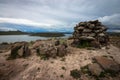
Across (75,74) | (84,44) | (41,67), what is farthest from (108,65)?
(84,44)

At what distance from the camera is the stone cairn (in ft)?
66.5

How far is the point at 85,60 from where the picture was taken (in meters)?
15.0

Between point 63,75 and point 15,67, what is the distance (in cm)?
564

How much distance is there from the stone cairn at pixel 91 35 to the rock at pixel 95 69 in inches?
270

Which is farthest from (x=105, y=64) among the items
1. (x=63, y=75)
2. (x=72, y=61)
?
(x=63, y=75)

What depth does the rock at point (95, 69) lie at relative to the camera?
12659 mm

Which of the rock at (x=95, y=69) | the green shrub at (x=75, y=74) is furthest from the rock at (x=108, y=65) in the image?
the green shrub at (x=75, y=74)

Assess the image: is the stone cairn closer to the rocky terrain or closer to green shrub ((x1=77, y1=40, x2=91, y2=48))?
green shrub ((x1=77, y1=40, x2=91, y2=48))

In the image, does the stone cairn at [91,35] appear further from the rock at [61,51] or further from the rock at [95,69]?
the rock at [95,69]

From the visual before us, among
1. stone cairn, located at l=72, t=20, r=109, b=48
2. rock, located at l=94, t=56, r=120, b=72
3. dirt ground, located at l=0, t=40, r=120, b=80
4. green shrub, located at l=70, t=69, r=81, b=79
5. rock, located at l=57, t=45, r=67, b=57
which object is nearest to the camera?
green shrub, located at l=70, t=69, r=81, b=79

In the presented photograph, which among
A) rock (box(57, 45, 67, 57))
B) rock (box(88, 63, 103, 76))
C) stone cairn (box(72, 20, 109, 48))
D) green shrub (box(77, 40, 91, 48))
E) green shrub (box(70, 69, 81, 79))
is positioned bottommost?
green shrub (box(70, 69, 81, 79))

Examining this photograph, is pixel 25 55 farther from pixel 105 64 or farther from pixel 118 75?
pixel 118 75

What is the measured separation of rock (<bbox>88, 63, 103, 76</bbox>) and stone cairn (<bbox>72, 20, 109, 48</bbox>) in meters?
6.85

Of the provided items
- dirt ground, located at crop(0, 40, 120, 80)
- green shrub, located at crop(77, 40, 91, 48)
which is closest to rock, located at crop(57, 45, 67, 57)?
dirt ground, located at crop(0, 40, 120, 80)
